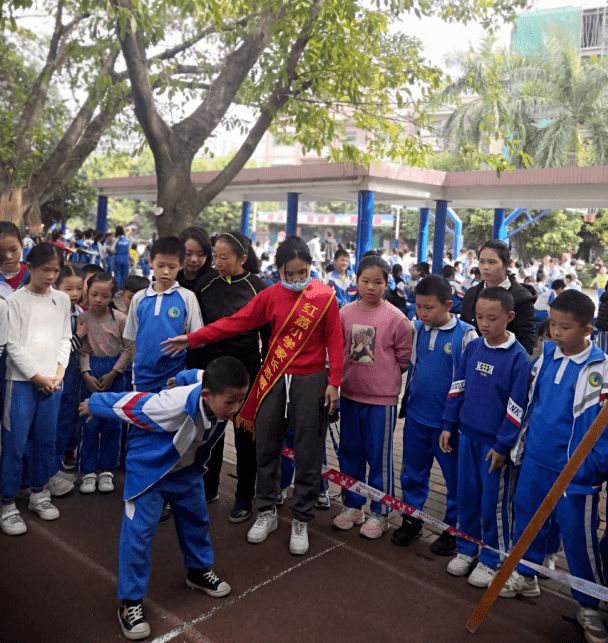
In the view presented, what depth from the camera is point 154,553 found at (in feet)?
11.0

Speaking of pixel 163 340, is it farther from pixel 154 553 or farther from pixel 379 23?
pixel 379 23

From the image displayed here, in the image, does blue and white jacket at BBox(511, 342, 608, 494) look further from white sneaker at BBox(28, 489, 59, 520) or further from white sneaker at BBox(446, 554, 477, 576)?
white sneaker at BBox(28, 489, 59, 520)

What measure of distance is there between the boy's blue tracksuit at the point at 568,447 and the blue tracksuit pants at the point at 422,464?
55cm

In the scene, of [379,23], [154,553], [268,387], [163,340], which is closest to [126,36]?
[379,23]

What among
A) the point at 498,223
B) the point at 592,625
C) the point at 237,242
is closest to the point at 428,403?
the point at 592,625

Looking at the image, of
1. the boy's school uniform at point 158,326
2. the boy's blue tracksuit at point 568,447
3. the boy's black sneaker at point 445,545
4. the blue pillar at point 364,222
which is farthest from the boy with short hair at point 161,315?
the blue pillar at point 364,222

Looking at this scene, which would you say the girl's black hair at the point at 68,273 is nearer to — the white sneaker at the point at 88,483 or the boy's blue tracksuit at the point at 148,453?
the white sneaker at the point at 88,483

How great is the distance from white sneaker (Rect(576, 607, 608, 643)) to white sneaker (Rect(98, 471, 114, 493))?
2.86 metres

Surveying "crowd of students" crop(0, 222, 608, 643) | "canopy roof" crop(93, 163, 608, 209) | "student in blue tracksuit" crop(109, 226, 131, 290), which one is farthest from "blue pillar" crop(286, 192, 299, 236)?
"crowd of students" crop(0, 222, 608, 643)

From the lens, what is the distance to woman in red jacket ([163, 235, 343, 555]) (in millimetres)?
3389

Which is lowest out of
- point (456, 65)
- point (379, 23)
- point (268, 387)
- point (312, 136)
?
point (268, 387)

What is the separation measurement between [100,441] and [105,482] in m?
0.27

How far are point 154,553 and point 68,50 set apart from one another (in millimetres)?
5101

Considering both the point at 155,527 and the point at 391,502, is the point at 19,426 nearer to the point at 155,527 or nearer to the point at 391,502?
the point at 155,527
